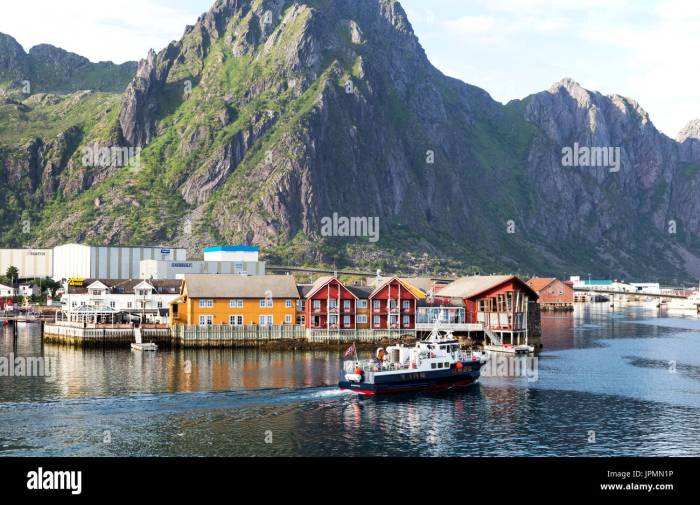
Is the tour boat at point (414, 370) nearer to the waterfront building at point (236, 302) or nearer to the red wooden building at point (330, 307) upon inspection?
the red wooden building at point (330, 307)

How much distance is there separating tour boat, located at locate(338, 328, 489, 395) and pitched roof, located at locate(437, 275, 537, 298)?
4223cm

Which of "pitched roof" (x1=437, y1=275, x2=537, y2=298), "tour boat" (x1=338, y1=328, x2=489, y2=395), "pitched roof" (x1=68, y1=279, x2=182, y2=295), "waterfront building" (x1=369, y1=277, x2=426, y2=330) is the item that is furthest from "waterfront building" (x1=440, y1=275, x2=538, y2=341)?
"pitched roof" (x1=68, y1=279, x2=182, y2=295)

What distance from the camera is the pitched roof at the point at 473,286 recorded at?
141375 mm

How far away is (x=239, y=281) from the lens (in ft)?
475

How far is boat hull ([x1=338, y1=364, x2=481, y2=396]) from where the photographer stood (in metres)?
88.0

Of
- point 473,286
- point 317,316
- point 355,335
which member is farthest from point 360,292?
point 473,286

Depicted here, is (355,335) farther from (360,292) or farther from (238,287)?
(238,287)

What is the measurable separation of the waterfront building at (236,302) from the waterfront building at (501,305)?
95.6ft

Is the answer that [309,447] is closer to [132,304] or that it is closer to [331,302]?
[331,302]

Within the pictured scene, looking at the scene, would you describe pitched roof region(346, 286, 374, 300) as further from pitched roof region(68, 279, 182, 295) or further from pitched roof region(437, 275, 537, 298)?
pitched roof region(68, 279, 182, 295)

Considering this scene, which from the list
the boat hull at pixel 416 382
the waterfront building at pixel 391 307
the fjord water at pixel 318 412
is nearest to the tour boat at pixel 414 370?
the boat hull at pixel 416 382

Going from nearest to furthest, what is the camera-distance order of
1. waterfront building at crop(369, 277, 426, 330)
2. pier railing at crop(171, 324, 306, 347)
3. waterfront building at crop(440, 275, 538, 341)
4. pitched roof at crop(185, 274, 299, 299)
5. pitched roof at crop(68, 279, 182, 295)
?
pier railing at crop(171, 324, 306, 347) → waterfront building at crop(440, 275, 538, 341) → pitched roof at crop(185, 274, 299, 299) → waterfront building at crop(369, 277, 426, 330) → pitched roof at crop(68, 279, 182, 295)

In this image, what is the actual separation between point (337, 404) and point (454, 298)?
67032 millimetres

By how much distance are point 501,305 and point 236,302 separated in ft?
141
